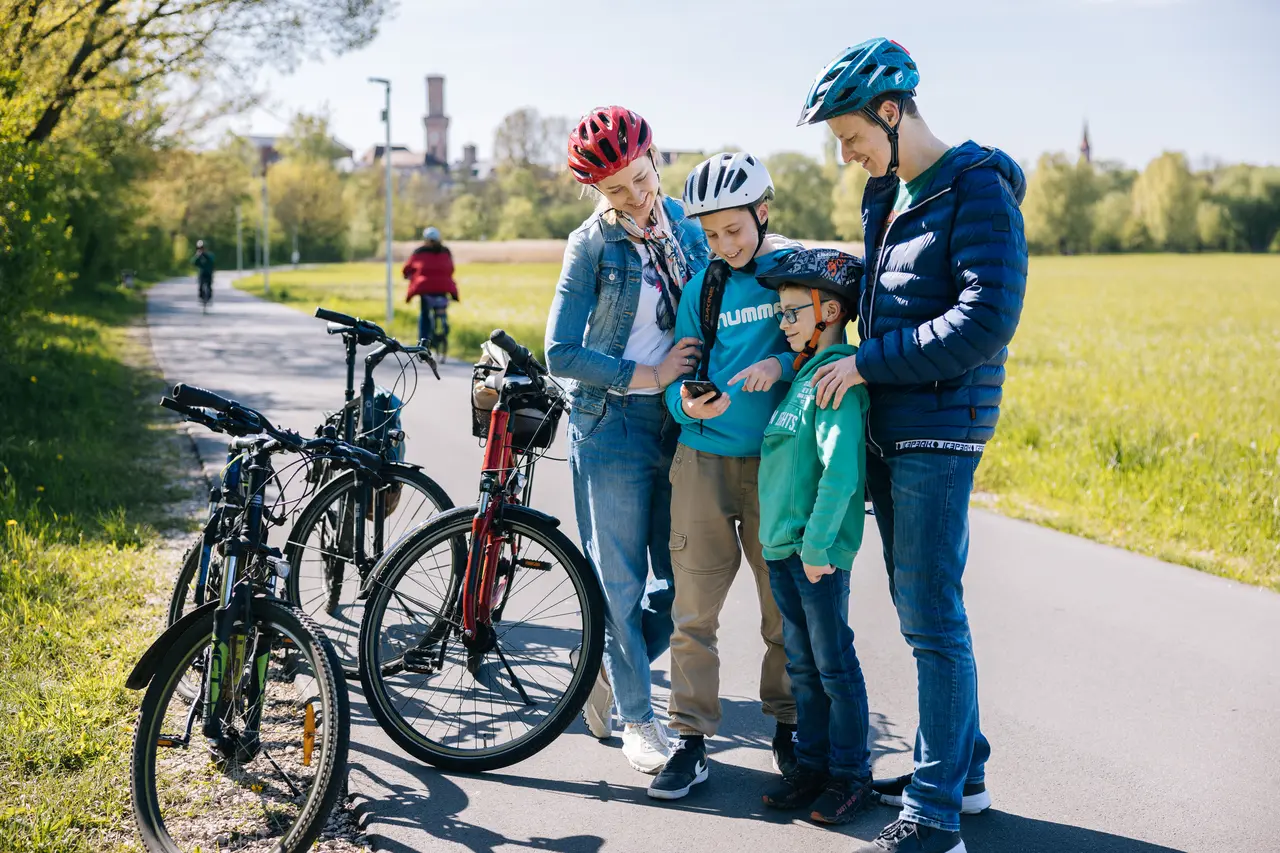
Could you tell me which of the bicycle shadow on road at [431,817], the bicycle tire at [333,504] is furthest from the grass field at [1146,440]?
the bicycle shadow on road at [431,817]

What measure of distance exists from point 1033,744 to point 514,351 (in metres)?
2.33

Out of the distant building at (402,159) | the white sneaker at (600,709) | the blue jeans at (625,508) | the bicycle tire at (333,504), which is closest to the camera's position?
the blue jeans at (625,508)

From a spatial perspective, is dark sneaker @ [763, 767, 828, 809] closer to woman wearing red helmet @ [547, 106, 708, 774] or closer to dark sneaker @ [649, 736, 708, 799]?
dark sneaker @ [649, 736, 708, 799]

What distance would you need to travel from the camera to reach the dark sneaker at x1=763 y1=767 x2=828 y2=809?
11.8ft

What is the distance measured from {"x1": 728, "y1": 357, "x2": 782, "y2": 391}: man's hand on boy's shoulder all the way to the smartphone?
8 centimetres

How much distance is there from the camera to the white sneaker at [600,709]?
13.5 ft

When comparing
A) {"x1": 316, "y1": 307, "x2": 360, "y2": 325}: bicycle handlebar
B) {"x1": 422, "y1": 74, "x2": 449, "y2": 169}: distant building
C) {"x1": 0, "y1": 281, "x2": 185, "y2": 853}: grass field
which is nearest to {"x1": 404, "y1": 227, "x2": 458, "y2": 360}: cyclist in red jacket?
{"x1": 0, "y1": 281, "x2": 185, "y2": 853}: grass field

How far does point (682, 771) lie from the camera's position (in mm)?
3715

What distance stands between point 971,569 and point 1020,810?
9.64ft

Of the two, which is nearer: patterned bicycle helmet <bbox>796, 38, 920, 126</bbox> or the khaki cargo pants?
patterned bicycle helmet <bbox>796, 38, 920, 126</bbox>

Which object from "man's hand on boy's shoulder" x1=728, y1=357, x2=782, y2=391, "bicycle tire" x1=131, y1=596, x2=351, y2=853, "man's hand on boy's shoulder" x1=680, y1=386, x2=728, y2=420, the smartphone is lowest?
"bicycle tire" x1=131, y1=596, x2=351, y2=853

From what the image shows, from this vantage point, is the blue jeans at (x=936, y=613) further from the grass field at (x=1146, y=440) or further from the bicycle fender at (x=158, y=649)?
the grass field at (x=1146, y=440)

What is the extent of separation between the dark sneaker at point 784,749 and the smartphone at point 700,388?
1.21 m

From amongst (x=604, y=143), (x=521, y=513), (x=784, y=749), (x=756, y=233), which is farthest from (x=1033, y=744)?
(x=604, y=143)
